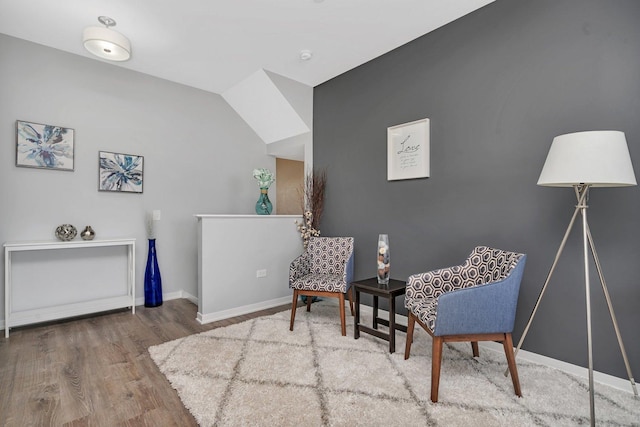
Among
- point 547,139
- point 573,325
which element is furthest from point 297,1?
point 573,325

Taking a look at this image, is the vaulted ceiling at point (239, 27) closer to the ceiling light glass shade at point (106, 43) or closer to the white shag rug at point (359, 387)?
the ceiling light glass shade at point (106, 43)

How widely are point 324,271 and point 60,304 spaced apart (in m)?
2.74

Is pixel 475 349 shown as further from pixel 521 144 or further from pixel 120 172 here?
pixel 120 172

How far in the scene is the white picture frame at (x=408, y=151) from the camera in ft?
9.63

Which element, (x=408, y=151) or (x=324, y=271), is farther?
(x=324, y=271)

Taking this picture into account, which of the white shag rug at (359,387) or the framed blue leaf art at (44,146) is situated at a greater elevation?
the framed blue leaf art at (44,146)

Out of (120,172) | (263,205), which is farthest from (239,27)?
(120,172)

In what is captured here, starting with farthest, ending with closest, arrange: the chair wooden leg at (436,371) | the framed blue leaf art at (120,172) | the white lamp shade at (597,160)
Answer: the framed blue leaf art at (120,172) < the chair wooden leg at (436,371) < the white lamp shade at (597,160)

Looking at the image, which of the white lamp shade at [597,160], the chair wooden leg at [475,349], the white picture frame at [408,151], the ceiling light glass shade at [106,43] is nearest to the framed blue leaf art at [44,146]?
the ceiling light glass shade at [106,43]

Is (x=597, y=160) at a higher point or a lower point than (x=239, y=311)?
higher

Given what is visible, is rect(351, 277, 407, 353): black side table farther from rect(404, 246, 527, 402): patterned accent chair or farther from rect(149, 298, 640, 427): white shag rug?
rect(404, 246, 527, 402): patterned accent chair

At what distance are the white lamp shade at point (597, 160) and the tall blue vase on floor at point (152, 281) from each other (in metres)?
3.87

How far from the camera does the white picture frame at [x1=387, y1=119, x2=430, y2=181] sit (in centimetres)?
293

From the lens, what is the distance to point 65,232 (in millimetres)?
3109
